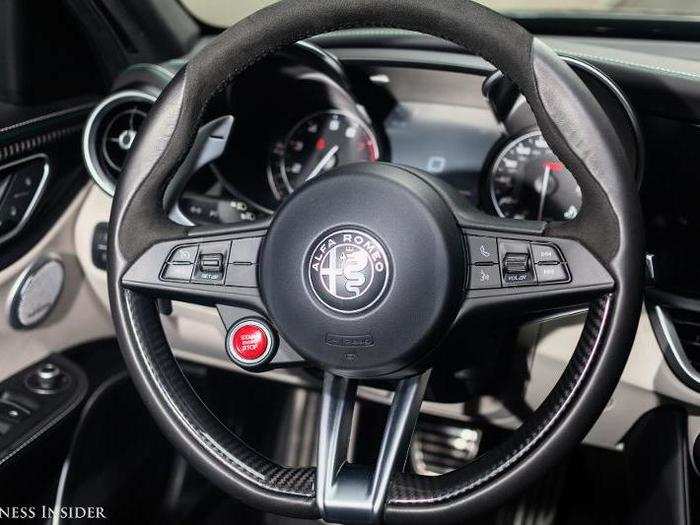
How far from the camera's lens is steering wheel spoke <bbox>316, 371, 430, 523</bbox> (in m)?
1.00

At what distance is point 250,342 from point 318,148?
0.58 m

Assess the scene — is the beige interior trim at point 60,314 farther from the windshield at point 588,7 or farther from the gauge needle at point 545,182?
the gauge needle at point 545,182

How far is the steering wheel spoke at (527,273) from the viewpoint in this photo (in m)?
0.97

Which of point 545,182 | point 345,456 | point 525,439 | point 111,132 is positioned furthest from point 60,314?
point 525,439

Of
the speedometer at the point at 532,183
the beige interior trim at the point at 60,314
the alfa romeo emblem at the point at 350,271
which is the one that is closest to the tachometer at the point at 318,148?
the speedometer at the point at 532,183

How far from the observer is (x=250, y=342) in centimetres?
110

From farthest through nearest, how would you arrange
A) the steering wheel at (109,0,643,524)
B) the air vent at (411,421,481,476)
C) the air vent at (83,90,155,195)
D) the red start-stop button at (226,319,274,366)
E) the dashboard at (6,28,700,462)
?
the air vent at (411,421,481,476), the air vent at (83,90,155,195), the dashboard at (6,28,700,462), the red start-stop button at (226,319,274,366), the steering wheel at (109,0,643,524)

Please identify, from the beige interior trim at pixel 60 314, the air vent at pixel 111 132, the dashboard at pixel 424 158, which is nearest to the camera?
the dashboard at pixel 424 158

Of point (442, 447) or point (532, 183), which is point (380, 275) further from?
point (442, 447)

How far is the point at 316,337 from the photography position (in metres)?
1.02

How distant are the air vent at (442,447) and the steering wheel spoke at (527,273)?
0.86 metres

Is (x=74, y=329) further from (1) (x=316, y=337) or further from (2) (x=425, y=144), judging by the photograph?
(1) (x=316, y=337)

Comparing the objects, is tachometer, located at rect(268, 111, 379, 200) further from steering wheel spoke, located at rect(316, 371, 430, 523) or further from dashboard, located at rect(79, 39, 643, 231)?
steering wheel spoke, located at rect(316, 371, 430, 523)

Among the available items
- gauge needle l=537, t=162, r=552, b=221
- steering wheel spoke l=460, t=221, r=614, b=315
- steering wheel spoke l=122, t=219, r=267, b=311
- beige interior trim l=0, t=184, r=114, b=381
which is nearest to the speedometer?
gauge needle l=537, t=162, r=552, b=221
